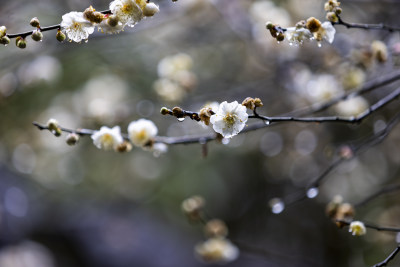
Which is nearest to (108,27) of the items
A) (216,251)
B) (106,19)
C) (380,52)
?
(106,19)

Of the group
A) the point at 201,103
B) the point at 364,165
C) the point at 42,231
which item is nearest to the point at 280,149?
the point at 364,165

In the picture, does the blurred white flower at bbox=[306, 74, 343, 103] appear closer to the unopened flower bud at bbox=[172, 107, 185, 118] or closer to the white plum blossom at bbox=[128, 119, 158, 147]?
the white plum blossom at bbox=[128, 119, 158, 147]

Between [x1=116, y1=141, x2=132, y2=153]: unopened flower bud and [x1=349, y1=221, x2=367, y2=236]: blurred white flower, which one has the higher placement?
[x1=116, y1=141, x2=132, y2=153]: unopened flower bud

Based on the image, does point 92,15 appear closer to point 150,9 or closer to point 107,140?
point 150,9

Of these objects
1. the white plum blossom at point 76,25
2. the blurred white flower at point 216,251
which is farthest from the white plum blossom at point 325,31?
the blurred white flower at point 216,251

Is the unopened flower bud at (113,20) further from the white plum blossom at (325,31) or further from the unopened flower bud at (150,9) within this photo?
the white plum blossom at (325,31)

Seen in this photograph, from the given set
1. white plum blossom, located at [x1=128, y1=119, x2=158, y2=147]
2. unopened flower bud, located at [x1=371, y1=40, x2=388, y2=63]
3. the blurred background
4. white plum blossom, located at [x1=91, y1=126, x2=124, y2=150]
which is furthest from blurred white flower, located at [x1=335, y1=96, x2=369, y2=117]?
white plum blossom, located at [x1=91, y1=126, x2=124, y2=150]
